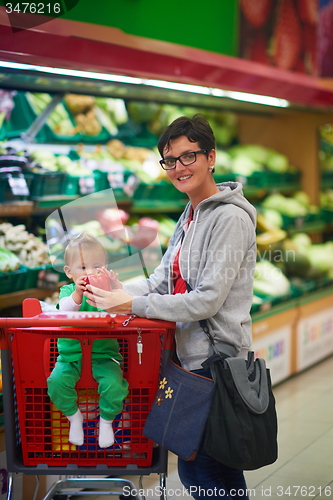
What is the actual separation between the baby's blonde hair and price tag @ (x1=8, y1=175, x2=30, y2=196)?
1301 millimetres

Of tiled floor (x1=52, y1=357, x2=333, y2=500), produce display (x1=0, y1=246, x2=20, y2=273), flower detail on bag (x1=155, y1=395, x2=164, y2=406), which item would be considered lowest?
tiled floor (x1=52, y1=357, x2=333, y2=500)

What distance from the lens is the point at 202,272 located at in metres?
1.89

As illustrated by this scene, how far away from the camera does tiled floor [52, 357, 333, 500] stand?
9.50ft

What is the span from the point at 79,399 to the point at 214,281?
1.86 ft

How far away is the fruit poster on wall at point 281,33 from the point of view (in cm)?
537

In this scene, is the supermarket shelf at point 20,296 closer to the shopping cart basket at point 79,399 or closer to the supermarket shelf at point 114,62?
the shopping cart basket at point 79,399

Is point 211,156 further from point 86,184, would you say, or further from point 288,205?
point 288,205

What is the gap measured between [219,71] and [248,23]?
5.83 ft

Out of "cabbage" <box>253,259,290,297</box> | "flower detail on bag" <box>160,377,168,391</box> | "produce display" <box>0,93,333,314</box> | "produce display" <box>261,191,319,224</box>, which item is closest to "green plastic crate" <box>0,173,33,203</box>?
"produce display" <box>0,93,333,314</box>

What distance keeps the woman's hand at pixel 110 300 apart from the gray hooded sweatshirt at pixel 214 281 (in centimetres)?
3

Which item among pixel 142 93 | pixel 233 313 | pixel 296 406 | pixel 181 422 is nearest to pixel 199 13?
pixel 142 93

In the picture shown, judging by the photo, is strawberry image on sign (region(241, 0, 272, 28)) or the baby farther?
strawberry image on sign (region(241, 0, 272, 28))

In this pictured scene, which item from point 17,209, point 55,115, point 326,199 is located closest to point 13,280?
point 17,209

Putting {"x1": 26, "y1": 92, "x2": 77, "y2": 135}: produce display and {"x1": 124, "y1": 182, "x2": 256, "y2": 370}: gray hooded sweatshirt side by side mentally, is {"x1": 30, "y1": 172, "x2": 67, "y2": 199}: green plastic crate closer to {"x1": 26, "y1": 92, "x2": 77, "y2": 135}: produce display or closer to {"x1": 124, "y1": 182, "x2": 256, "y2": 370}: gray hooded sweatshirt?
{"x1": 26, "y1": 92, "x2": 77, "y2": 135}: produce display
